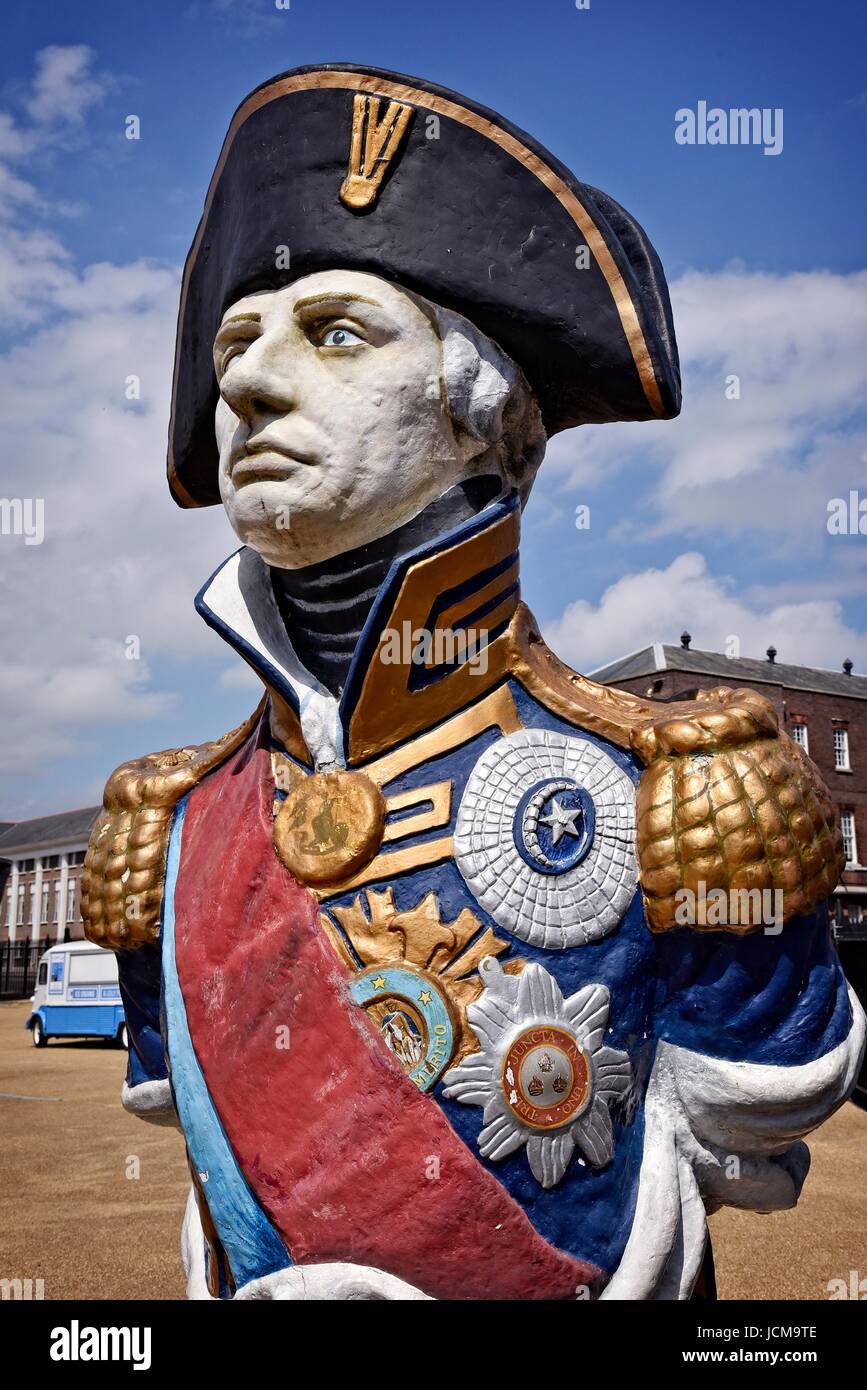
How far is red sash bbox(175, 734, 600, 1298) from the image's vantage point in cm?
206

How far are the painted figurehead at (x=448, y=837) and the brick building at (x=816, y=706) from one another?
26.5m

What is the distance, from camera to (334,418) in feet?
7.50

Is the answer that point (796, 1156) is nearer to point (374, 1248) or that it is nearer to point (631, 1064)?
Answer: point (631, 1064)

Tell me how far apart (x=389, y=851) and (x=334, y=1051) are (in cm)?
38

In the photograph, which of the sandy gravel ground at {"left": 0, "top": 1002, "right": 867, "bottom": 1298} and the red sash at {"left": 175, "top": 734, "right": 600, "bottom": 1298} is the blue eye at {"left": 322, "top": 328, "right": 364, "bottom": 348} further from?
the sandy gravel ground at {"left": 0, "top": 1002, "right": 867, "bottom": 1298}

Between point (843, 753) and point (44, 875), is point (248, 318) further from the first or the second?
point (44, 875)

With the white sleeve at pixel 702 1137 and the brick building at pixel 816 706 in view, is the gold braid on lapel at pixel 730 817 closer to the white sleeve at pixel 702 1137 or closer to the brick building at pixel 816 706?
the white sleeve at pixel 702 1137

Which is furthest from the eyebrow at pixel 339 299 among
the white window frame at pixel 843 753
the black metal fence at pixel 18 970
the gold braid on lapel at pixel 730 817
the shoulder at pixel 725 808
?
the white window frame at pixel 843 753

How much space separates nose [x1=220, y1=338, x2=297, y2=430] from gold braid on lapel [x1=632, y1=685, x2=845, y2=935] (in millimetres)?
975

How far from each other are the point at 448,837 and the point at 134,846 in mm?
850

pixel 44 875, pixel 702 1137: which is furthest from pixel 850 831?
pixel 702 1137

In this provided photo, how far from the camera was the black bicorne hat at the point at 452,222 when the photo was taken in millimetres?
2387

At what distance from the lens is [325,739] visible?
7.95 feet

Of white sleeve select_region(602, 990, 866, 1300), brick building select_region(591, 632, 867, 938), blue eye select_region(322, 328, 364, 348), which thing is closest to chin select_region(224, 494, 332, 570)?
blue eye select_region(322, 328, 364, 348)
